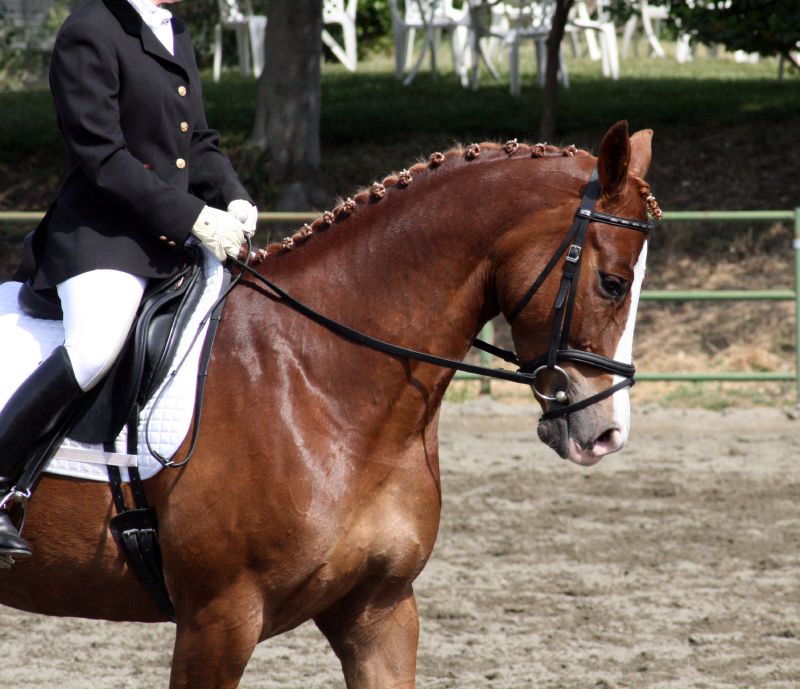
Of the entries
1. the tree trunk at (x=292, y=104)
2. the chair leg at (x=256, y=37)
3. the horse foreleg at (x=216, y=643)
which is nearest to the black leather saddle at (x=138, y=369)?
the horse foreleg at (x=216, y=643)

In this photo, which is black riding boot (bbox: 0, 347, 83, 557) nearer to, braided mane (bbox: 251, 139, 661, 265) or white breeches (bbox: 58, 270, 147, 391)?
white breeches (bbox: 58, 270, 147, 391)

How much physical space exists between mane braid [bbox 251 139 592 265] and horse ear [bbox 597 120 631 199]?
0.18 m

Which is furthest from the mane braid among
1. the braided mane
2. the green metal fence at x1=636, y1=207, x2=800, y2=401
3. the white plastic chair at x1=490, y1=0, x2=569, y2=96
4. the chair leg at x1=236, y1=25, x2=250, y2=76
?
the chair leg at x1=236, y1=25, x2=250, y2=76

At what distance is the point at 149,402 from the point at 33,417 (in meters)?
0.27

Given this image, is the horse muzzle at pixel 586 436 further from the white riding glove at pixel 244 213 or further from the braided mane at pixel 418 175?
the white riding glove at pixel 244 213

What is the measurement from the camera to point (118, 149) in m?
2.92

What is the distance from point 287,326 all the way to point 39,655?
2253mm

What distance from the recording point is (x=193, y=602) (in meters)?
2.92

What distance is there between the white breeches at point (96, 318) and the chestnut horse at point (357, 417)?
24 centimetres

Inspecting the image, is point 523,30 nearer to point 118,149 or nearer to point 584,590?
point 584,590

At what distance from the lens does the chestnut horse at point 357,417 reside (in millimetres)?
2832

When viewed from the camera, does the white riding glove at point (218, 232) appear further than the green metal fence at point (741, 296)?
No

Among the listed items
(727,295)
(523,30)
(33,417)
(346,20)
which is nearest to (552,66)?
(523,30)

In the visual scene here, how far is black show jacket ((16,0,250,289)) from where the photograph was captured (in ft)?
9.56
